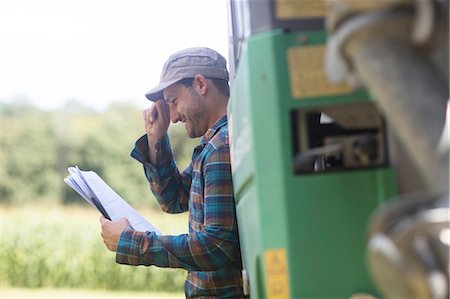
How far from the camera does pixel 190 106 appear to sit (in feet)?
14.8

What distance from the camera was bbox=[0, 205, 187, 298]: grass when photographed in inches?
901

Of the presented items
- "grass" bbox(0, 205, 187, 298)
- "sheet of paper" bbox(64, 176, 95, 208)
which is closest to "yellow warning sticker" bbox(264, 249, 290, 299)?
"sheet of paper" bbox(64, 176, 95, 208)

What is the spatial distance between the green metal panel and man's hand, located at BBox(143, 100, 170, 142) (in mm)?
2212

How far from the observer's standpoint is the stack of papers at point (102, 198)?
4297mm

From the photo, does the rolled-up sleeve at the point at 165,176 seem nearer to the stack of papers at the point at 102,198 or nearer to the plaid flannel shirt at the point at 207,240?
the stack of papers at the point at 102,198

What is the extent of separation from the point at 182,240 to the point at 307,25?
1709mm

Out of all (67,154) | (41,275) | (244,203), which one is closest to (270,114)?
(244,203)

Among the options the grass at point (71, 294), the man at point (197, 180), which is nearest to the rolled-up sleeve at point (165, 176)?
the man at point (197, 180)

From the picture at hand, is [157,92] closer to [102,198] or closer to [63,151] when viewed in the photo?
[102,198]

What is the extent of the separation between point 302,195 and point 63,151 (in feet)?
117

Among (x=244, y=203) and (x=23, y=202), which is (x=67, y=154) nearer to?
(x=23, y=202)

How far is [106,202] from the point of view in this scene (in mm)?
4406

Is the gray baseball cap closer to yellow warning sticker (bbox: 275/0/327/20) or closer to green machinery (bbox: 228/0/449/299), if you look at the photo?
green machinery (bbox: 228/0/449/299)

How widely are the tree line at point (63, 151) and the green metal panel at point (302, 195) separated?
3100 centimetres
